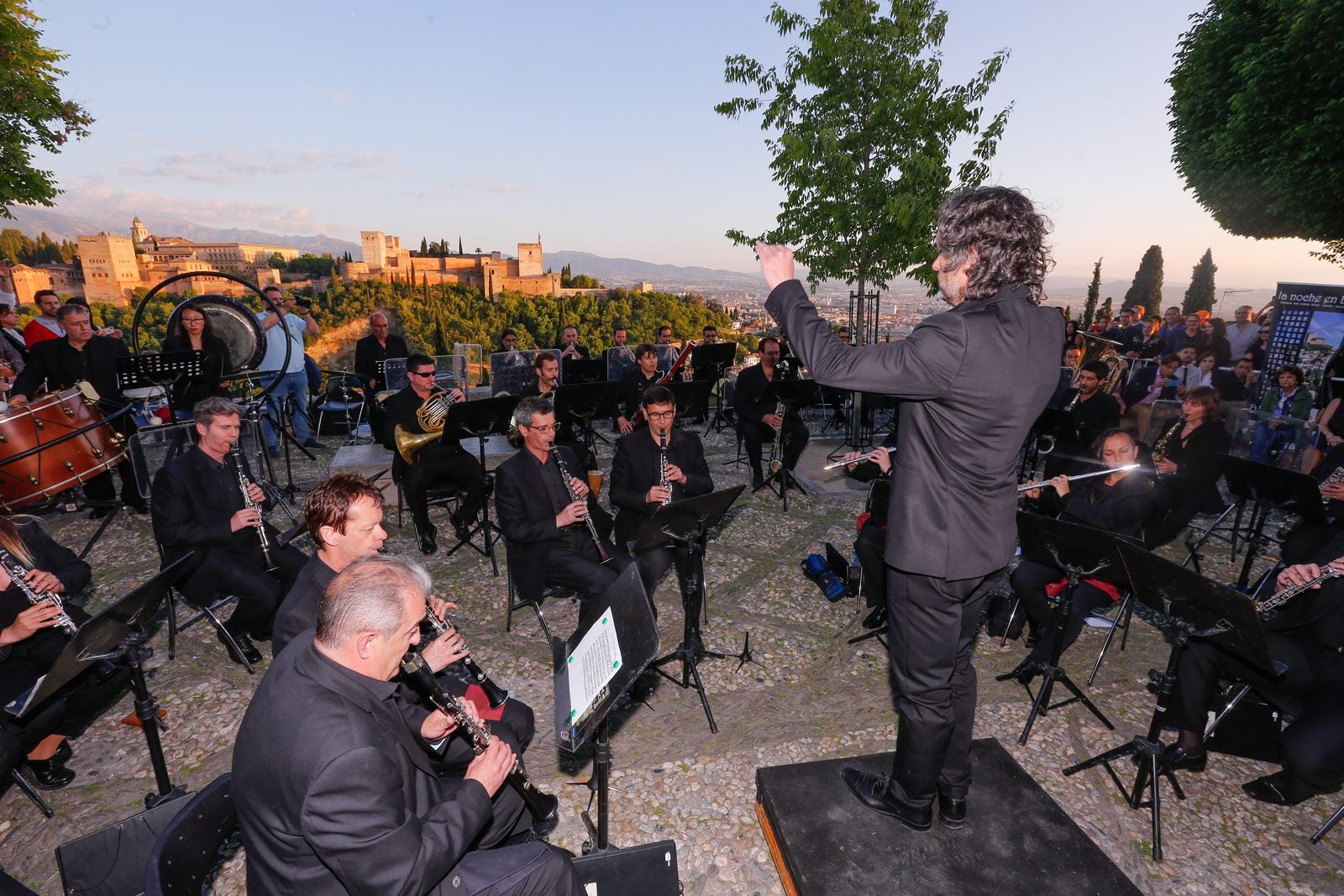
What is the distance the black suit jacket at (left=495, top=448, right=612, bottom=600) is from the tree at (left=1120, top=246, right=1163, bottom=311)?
171ft

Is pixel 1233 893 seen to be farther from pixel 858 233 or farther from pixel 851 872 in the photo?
pixel 858 233

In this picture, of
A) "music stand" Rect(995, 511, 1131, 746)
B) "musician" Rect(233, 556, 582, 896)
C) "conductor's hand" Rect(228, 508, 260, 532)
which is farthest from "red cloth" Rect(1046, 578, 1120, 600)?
"conductor's hand" Rect(228, 508, 260, 532)

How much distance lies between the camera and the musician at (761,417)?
31.4 feet

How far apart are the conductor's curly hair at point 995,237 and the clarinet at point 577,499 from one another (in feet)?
11.8

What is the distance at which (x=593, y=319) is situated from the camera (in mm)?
74562

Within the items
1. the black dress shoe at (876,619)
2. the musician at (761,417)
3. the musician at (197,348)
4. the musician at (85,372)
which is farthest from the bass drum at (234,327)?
the black dress shoe at (876,619)

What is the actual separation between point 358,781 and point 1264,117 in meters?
24.5

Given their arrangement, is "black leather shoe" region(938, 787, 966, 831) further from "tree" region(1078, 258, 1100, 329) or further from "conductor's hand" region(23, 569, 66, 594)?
"tree" region(1078, 258, 1100, 329)

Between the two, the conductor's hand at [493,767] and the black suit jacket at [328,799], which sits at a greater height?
the black suit jacket at [328,799]

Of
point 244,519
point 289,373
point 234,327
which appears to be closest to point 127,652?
point 244,519

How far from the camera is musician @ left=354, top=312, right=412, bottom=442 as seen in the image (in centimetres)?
1079

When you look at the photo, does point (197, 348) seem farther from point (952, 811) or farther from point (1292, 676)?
point (1292, 676)

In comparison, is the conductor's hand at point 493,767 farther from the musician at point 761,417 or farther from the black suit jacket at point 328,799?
the musician at point 761,417

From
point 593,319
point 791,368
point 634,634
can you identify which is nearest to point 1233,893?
point 634,634
